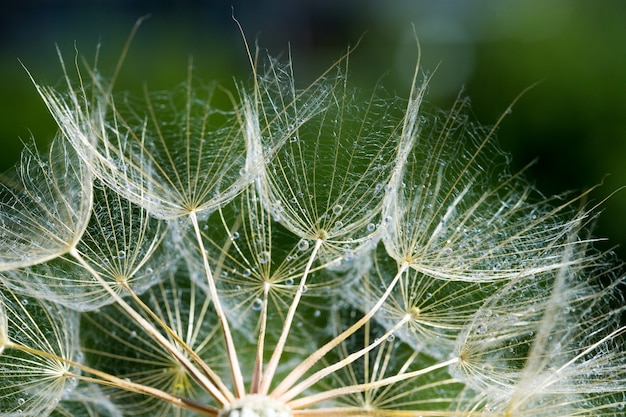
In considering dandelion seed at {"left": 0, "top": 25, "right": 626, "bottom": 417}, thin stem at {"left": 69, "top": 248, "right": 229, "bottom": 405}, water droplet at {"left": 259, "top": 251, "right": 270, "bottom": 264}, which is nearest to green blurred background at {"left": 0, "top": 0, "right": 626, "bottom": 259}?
dandelion seed at {"left": 0, "top": 25, "right": 626, "bottom": 417}

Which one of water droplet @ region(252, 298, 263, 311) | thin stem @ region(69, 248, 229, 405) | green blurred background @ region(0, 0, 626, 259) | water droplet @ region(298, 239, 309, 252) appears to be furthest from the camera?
green blurred background @ region(0, 0, 626, 259)

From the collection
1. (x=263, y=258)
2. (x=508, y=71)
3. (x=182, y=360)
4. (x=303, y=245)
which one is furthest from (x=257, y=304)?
(x=508, y=71)

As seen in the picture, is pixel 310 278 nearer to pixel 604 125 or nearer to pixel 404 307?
pixel 404 307

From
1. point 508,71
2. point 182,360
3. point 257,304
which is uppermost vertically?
point 182,360

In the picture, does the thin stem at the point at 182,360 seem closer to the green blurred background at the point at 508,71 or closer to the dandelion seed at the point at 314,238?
the dandelion seed at the point at 314,238

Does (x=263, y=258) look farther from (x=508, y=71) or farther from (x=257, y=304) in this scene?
(x=508, y=71)

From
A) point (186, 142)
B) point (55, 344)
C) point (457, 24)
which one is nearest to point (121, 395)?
point (55, 344)

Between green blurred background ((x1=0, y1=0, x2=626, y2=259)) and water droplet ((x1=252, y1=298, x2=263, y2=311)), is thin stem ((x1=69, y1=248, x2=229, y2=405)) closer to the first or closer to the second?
water droplet ((x1=252, y1=298, x2=263, y2=311))

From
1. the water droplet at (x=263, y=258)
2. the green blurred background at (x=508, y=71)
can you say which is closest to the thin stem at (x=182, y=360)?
the water droplet at (x=263, y=258)
